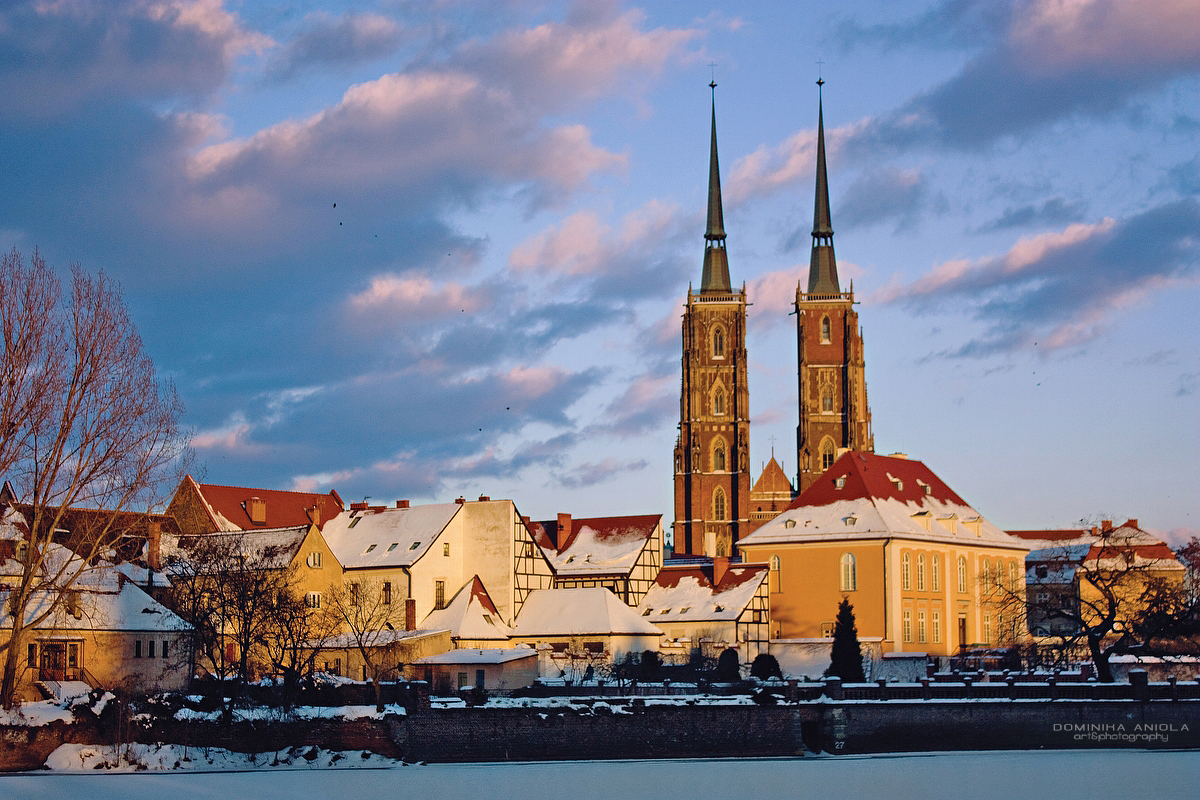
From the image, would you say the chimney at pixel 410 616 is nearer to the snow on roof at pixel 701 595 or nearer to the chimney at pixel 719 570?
the snow on roof at pixel 701 595

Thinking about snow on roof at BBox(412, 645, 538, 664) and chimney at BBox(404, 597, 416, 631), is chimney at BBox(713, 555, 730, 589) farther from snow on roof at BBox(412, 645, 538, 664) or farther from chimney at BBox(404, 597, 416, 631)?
chimney at BBox(404, 597, 416, 631)

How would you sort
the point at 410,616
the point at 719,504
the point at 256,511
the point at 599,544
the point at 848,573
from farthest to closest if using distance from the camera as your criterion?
the point at 719,504
the point at 599,544
the point at 256,511
the point at 848,573
the point at 410,616

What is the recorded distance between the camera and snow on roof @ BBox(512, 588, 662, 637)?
64.8 metres

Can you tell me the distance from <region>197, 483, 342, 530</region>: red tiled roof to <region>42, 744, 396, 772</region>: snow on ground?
29.1 meters

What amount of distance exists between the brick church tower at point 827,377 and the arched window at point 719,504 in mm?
5641

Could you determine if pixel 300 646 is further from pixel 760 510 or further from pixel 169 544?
pixel 760 510

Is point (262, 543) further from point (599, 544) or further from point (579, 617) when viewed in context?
point (599, 544)

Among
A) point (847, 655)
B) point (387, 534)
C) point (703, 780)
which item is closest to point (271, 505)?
point (387, 534)

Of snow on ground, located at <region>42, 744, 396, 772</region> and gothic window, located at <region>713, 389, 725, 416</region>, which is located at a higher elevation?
gothic window, located at <region>713, 389, 725, 416</region>

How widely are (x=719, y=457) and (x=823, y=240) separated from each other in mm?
20055

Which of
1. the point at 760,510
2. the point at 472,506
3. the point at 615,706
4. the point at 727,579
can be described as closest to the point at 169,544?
the point at 472,506

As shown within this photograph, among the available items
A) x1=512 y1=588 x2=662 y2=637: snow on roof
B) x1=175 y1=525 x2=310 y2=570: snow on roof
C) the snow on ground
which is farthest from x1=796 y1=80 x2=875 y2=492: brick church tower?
the snow on ground

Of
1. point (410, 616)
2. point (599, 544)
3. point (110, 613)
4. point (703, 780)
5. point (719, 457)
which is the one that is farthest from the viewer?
point (719, 457)

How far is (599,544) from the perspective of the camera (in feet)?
246
